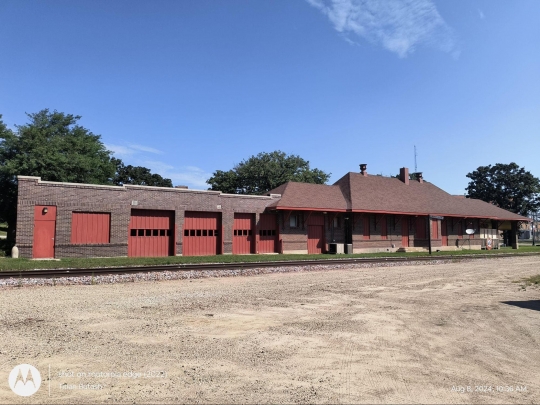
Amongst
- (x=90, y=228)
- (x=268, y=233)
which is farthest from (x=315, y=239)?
(x=90, y=228)

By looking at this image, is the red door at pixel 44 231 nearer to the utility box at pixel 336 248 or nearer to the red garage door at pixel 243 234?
the red garage door at pixel 243 234

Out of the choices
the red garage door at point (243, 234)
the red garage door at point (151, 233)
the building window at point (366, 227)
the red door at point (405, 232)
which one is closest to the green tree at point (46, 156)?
the red garage door at point (151, 233)

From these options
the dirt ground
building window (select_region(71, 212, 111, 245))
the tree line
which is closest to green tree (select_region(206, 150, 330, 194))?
the tree line

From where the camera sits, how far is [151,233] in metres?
26.8

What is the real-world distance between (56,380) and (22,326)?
345cm

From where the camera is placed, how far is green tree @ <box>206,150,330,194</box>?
52.2 m

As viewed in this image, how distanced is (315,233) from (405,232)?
10314 mm

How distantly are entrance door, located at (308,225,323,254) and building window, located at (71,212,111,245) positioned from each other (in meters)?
15.9

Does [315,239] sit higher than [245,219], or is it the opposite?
[245,219]

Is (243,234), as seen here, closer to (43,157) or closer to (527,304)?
(43,157)

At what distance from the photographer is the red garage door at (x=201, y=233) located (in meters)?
28.0

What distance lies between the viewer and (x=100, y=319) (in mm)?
8086

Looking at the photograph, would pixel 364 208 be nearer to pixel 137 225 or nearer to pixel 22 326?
pixel 137 225

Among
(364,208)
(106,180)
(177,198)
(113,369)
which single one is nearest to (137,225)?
(177,198)
